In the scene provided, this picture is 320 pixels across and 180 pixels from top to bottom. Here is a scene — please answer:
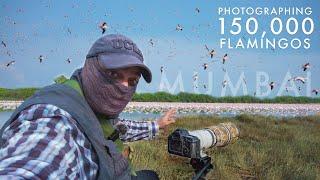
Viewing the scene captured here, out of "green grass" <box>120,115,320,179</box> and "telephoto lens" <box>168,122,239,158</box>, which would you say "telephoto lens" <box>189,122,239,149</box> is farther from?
"green grass" <box>120,115,320,179</box>

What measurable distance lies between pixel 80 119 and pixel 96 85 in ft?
0.49

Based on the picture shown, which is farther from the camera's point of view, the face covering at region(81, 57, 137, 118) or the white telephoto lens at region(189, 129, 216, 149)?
the white telephoto lens at region(189, 129, 216, 149)

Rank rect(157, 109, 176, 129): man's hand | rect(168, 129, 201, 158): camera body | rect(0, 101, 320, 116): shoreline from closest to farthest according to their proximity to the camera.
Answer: rect(168, 129, 201, 158): camera body, rect(157, 109, 176, 129): man's hand, rect(0, 101, 320, 116): shoreline

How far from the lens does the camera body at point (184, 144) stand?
1.63 m

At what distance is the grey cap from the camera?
1063 mm

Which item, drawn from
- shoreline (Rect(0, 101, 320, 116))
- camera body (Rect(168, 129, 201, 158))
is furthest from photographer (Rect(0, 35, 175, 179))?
shoreline (Rect(0, 101, 320, 116))

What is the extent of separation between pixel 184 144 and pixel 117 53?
63 centimetres

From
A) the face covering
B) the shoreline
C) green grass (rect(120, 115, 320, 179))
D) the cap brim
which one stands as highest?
the cap brim

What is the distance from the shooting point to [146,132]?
6.55 ft

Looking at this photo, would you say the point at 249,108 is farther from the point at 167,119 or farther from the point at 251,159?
the point at 167,119

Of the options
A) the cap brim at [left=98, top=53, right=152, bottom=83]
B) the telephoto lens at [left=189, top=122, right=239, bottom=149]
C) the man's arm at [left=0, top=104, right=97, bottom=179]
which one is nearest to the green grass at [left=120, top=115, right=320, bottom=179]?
the telephoto lens at [left=189, top=122, right=239, bottom=149]

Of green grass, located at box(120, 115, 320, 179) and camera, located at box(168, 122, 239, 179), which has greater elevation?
camera, located at box(168, 122, 239, 179)

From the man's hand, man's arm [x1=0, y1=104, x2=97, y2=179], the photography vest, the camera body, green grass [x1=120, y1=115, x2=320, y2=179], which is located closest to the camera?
man's arm [x1=0, y1=104, x2=97, y2=179]

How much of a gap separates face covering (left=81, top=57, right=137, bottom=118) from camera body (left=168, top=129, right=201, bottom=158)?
544mm
